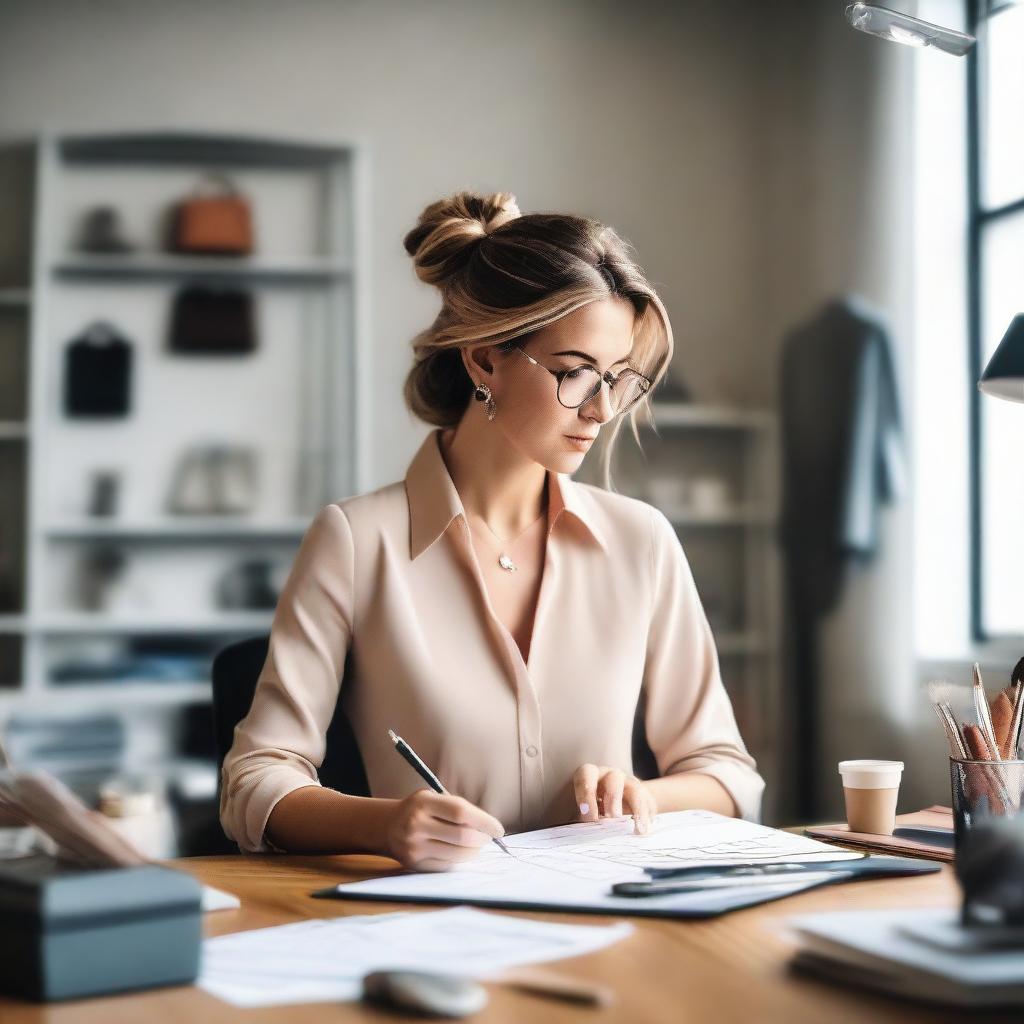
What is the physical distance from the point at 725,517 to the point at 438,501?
2660 mm

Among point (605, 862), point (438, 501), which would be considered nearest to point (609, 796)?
point (605, 862)

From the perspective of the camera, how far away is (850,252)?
12.9ft

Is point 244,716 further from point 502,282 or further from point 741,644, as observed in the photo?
point 741,644

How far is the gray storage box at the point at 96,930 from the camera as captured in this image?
0.77 meters

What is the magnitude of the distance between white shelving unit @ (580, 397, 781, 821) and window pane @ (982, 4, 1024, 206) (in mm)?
1182

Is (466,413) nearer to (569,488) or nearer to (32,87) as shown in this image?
(569,488)

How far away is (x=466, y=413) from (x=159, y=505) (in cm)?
258

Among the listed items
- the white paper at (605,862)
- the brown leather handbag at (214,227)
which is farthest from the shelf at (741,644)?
the white paper at (605,862)

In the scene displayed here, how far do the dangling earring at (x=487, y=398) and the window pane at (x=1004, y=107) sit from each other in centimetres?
221

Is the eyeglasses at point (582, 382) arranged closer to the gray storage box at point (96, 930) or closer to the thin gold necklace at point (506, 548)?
the thin gold necklace at point (506, 548)

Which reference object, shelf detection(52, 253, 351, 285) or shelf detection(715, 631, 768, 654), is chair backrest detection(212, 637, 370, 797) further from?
shelf detection(715, 631, 768, 654)

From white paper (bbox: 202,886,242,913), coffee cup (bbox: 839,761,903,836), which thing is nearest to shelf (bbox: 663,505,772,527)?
coffee cup (bbox: 839,761,903,836)

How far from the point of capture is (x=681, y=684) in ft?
5.46

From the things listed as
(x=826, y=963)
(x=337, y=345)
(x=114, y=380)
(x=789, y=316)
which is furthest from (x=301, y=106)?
(x=826, y=963)
